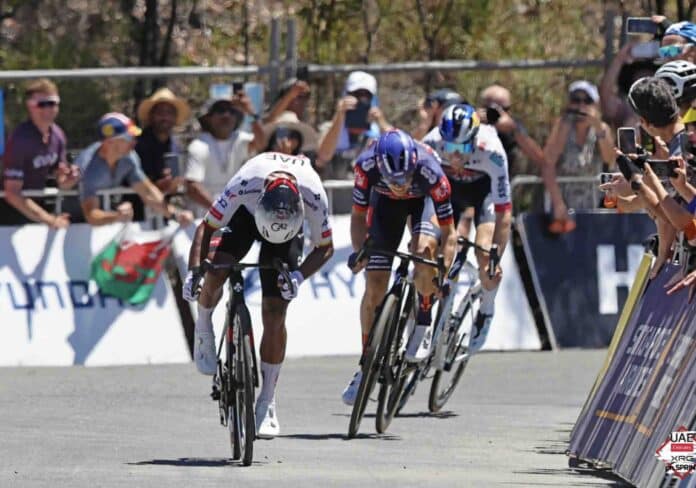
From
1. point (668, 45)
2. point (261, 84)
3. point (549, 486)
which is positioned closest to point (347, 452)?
point (549, 486)

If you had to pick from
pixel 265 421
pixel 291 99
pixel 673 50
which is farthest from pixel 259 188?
pixel 291 99

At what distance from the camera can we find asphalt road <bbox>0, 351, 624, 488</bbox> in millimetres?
9336

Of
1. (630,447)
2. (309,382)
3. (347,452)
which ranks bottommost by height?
(309,382)

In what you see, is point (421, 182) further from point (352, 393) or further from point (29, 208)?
point (29, 208)

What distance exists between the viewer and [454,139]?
13.0 m

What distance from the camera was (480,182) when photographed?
553 inches

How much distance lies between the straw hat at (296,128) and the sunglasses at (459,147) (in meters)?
3.08

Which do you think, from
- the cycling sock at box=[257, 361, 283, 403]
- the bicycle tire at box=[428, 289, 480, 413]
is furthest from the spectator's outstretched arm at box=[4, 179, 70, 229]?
the cycling sock at box=[257, 361, 283, 403]

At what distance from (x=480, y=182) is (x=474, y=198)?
5.2 inches

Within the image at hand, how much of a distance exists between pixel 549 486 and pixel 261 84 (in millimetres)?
7977

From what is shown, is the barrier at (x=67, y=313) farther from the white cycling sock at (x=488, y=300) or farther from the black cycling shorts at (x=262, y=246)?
the black cycling shorts at (x=262, y=246)

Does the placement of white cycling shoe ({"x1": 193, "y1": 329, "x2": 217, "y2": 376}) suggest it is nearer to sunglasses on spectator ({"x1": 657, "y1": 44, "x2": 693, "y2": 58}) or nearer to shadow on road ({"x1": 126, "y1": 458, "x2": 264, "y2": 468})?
shadow on road ({"x1": 126, "y1": 458, "x2": 264, "y2": 468})

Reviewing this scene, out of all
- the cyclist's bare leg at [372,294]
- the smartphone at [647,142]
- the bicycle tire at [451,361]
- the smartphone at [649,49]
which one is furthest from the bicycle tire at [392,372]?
the smartphone at [649,49]

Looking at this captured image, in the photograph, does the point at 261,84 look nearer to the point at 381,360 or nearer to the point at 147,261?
the point at 147,261
